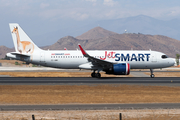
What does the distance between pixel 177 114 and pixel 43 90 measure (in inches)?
596

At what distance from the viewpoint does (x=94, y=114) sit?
15500mm

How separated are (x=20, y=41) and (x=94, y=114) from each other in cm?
3037

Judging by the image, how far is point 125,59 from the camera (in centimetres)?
4109

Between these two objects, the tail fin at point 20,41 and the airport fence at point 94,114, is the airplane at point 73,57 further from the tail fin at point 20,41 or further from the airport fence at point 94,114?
the airport fence at point 94,114

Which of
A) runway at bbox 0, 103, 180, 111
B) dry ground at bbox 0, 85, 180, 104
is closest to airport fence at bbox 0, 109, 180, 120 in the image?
runway at bbox 0, 103, 180, 111

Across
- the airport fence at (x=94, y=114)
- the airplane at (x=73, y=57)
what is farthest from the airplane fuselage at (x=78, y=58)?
the airport fence at (x=94, y=114)

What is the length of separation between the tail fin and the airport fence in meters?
26.9

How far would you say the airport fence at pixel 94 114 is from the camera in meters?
14.6

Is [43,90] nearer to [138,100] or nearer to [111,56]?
[138,100]

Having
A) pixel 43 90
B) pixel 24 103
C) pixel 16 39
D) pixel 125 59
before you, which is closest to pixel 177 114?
pixel 24 103

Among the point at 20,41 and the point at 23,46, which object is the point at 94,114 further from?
the point at 20,41

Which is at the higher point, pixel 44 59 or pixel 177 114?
pixel 44 59

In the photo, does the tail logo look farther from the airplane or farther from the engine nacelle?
the engine nacelle

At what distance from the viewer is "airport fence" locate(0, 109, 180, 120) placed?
1458cm
